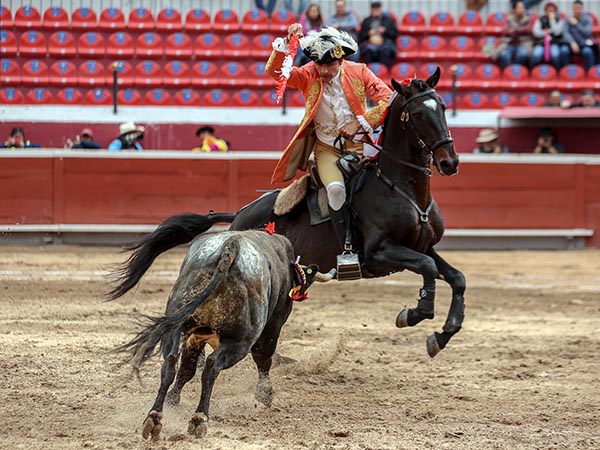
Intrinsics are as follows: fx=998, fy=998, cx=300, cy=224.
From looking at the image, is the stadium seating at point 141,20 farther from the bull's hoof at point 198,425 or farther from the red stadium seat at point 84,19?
the bull's hoof at point 198,425

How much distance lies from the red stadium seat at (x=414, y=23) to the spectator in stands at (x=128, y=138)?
4712 mm

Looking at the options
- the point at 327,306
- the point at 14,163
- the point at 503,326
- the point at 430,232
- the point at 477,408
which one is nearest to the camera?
the point at 477,408

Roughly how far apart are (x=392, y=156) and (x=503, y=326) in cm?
238

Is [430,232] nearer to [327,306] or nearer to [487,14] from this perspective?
[327,306]

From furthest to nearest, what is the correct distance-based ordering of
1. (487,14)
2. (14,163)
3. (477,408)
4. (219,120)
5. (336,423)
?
(487,14)
(219,120)
(14,163)
(477,408)
(336,423)

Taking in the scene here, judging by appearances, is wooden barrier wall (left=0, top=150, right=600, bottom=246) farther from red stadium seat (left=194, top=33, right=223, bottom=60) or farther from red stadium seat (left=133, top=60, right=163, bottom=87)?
red stadium seat (left=194, top=33, right=223, bottom=60)

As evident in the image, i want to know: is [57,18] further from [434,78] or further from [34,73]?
[434,78]

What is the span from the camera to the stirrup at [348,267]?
6.12 m

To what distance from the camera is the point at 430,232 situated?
6141 mm

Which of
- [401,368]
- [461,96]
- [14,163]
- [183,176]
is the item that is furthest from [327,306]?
[461,96]

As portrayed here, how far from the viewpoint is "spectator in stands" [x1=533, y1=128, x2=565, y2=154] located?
1389cm

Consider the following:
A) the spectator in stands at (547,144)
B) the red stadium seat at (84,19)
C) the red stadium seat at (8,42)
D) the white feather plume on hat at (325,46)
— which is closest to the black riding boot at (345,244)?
the white feather plume on hat at (325,46)

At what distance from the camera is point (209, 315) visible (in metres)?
4.08

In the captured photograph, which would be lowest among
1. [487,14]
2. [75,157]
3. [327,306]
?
[327,306]
